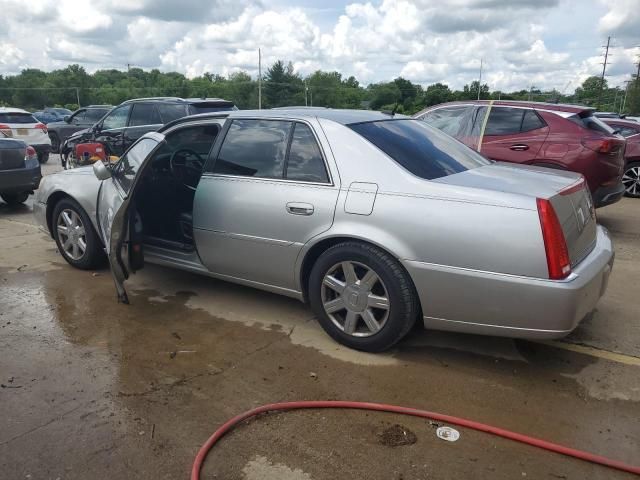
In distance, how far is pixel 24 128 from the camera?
14.7 meters

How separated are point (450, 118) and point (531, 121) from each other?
1.16 meters

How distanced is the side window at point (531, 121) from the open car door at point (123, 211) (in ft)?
16.2

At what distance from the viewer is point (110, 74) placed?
89.5m

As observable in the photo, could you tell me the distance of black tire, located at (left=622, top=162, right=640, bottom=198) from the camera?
396 inches

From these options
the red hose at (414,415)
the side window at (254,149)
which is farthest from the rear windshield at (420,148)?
the red hose at (414,415)

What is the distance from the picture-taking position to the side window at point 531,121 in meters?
7.12

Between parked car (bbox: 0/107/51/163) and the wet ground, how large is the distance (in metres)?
11.6

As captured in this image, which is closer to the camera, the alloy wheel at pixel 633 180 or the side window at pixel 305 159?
the side window at pixel 305 159

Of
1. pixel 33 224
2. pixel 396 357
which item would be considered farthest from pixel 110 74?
pixel 396 357

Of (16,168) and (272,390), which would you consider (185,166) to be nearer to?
(272,390)

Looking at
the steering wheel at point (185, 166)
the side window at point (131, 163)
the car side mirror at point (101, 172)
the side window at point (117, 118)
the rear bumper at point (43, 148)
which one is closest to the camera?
the side window at point (131, 163)

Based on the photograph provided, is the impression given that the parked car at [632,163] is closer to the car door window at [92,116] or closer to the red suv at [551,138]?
the red suv at [551,138]

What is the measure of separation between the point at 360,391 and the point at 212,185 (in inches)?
78.1

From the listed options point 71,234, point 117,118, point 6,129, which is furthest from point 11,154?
point 6,129
